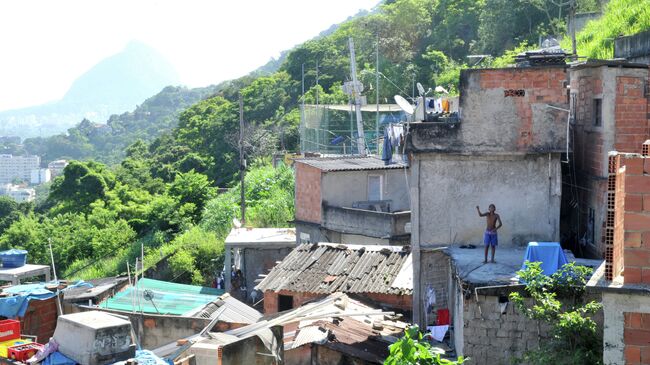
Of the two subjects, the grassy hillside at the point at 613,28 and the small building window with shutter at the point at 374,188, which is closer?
the grassy hillside at the point at 613,28

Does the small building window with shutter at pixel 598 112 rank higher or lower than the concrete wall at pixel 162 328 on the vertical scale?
higher

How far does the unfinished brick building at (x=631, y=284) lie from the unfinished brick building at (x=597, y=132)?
249 inches

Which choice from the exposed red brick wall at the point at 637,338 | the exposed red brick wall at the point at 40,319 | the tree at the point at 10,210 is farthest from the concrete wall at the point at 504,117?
the tree at the point at 10,210

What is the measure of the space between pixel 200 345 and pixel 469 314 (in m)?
3.72

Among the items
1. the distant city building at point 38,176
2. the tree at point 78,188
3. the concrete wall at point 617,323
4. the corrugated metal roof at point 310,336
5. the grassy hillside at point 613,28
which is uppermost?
the grassy hillside at point 613,28

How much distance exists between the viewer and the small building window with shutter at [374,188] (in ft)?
80.4

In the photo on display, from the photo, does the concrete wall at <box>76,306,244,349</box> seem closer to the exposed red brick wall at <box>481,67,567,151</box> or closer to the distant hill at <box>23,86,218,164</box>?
the exposed red brick wall at <box>481,67,567,151</box>

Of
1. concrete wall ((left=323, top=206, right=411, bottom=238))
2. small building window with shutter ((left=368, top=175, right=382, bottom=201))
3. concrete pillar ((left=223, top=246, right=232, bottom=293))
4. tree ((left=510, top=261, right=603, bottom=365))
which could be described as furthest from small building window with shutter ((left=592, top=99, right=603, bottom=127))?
concrete pillar ((left=223, top=246, right=232, bottom=293))

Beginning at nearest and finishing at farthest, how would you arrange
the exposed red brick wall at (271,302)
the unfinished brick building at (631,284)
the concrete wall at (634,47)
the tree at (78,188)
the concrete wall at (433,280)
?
the unfinished brick building at (631,284), the concrete wall at (433,280), the concrete wall at (634,47), the exposed red brick wall at (271,302), the tree at (78,188)

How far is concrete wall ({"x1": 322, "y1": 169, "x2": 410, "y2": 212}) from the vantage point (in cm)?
2419

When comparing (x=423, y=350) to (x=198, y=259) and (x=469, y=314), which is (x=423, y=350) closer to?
(x=469, y=314)

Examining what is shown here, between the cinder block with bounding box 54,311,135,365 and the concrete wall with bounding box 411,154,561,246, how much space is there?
247 inches

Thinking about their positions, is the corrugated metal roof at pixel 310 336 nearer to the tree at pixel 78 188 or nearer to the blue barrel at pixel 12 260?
the blue barrel at pixel 12 260

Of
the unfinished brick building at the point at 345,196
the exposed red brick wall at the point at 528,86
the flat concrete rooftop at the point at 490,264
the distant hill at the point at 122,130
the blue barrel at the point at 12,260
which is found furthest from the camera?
the distant hill at the point at 122,130
